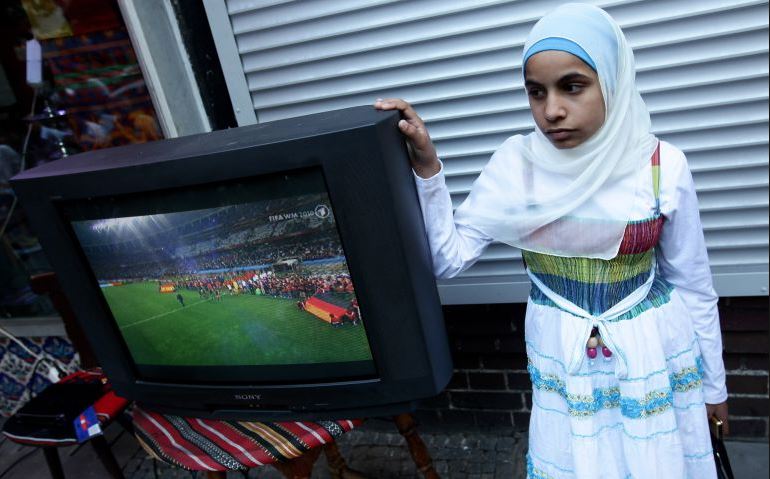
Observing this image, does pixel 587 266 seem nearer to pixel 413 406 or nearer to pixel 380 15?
pixel 413 406

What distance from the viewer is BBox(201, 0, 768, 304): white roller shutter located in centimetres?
201

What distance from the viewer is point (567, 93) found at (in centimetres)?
137

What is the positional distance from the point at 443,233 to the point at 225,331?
2.36 ft

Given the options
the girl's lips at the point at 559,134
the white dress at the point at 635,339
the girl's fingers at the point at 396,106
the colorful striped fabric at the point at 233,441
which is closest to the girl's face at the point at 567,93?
the girl's lips at the point at 559,134

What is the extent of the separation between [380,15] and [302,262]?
3.79 ft

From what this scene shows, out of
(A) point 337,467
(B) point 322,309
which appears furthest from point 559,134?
(A) point 337,467

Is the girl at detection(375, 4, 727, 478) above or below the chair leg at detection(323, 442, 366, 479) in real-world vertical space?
above

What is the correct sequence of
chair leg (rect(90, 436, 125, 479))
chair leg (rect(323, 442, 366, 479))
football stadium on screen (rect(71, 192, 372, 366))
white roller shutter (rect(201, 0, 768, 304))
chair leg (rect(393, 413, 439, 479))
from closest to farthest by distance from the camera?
1. football stadium on screen (rect(71, 192, 372, 366))
2. white roller shutter (rect(201, 0, 768, 304))
3. chair leg (rect(393, 413, 439, 479))
4. chair leg (rect(90, 436, 125, 479))
5. chair leg (rect(323, 442, 366, 479))

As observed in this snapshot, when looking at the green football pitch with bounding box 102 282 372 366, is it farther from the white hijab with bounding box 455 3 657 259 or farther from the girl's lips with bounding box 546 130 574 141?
the girl's lips with bounding box 546 130 574 141

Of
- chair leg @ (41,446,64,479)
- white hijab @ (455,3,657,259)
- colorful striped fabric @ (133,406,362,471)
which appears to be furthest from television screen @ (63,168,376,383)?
chair leg @ (41,446,64,479)

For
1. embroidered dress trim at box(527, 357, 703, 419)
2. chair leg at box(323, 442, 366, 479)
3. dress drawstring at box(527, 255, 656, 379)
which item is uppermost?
dress drawstring at box(527, 255, 656, 379)

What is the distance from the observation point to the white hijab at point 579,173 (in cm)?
136

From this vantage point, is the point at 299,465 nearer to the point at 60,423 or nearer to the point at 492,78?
the point at 60,423

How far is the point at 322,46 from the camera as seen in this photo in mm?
2359
